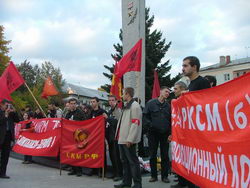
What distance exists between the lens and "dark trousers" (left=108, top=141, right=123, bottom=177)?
6.59 meters

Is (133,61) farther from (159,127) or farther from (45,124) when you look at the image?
(45,124)

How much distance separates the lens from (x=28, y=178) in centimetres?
684

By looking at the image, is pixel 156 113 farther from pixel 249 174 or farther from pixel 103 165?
pixel 249 174

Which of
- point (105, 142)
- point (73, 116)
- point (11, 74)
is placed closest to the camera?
point (105, 142)

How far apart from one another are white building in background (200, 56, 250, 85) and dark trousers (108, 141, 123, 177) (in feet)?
198

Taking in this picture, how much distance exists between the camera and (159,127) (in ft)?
19.7

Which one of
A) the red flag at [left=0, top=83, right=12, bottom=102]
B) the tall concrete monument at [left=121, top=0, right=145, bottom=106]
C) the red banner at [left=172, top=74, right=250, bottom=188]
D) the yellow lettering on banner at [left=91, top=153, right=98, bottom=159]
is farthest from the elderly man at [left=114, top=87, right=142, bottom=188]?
the tall concrete monument at [left=121, top=0, right=145, bottom=106]

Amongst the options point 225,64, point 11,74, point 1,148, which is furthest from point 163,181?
point 225,64

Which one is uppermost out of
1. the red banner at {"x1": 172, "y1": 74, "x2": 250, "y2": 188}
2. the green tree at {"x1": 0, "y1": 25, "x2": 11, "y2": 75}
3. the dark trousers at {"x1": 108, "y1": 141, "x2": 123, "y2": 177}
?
the green tree at {"x1": 0, "y1": 25, "x2": 11, "y2": 75}

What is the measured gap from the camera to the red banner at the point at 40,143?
26.2 ft

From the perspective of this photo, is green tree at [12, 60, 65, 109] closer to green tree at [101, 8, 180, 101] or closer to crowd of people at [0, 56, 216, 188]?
green tree at [101, 8, 180, 101]

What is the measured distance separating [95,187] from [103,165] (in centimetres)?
81

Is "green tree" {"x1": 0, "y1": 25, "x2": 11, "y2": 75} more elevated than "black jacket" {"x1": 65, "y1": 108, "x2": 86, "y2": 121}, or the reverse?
"green tree" {"x1": 0, "y1": 25, "x2": 11, "y2": 75}

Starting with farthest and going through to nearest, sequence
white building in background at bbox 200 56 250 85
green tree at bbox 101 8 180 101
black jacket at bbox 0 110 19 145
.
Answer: white building in background at bbox 200 56 250 85 → green tree at bbox 101 8 180 101 → black jacket at bbox 0 110 19 145
